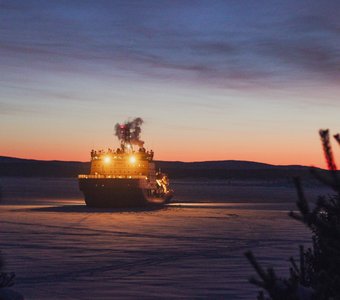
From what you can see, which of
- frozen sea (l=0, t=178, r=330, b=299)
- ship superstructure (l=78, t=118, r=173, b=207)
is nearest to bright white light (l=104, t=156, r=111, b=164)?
ship superstructure (l=78, t=118, r=173, b=207)

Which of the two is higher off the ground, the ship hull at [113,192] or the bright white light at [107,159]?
the bright white light at [107,159]

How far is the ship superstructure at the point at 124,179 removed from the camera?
50625 millimetres

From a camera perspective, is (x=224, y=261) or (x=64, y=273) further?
(x=224, y=261)

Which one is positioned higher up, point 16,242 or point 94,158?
point 94,158

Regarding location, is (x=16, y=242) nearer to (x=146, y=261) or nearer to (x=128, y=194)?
(x=146, y=261)

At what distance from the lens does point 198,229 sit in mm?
28672

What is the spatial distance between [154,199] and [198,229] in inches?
1027

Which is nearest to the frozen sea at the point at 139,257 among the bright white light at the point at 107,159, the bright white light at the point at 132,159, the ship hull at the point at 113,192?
the ship hull at the point at 113,192

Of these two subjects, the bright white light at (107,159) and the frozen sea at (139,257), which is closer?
the frozen sea at (139,257)

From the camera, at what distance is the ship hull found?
50.5 meters

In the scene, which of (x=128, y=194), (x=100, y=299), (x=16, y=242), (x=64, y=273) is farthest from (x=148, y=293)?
(x=128, y=194)

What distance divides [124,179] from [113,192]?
1156mm

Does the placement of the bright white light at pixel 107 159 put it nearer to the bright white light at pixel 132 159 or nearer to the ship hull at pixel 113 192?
the bright white light at pixel 132 159

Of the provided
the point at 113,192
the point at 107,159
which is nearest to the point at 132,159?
the point at 107,159
